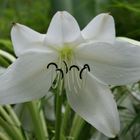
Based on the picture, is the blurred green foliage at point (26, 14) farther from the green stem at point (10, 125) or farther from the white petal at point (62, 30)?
the white petal at point (62, 30)

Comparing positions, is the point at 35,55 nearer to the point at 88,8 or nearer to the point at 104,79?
the point at 104,79

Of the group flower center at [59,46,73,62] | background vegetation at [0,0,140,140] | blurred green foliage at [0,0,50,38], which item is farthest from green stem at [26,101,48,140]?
blurred green foliage at [0,0,50,38]

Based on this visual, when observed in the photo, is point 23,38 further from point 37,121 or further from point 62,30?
point 37,121

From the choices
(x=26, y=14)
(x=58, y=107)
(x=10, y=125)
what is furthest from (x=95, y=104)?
(x=26, y=14)

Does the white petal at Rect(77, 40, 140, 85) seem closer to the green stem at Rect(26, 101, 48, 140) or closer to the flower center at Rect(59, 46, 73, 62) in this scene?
the flower center at Rect(59, 46, 73, 62)

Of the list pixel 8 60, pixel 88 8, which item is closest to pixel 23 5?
pixel 88 8

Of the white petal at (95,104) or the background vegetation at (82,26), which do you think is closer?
the white petal at (95,104)

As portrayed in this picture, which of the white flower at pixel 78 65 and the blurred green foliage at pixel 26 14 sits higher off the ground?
the white flower at pixel 78 65

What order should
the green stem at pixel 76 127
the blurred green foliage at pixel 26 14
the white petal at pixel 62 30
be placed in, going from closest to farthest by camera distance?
the white petal at pixel 62 30, the green stem at pixel 76 127, the blurred green foliage at pixel 26 14

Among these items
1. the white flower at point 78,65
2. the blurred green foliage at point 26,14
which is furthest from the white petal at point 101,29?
the blurred green foliage at point 26,14

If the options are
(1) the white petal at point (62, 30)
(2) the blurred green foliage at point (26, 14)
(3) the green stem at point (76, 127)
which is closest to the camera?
(1) the white petal at point (62, 30)

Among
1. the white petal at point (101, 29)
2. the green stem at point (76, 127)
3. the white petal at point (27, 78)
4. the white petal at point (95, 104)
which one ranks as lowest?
the green stem at point (76, 127)
